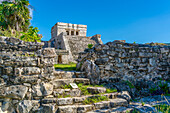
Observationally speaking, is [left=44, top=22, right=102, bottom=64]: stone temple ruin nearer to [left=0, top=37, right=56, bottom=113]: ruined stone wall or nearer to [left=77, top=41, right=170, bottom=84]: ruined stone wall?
[left=77, top=41, right=170, bottom=84]: ruined stone wall

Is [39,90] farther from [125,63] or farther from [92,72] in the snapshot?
[125,63]

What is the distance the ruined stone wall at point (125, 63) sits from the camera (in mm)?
5121

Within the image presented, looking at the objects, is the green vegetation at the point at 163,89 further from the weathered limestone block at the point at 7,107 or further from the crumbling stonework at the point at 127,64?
the weathered limestone block at the point at 7,107

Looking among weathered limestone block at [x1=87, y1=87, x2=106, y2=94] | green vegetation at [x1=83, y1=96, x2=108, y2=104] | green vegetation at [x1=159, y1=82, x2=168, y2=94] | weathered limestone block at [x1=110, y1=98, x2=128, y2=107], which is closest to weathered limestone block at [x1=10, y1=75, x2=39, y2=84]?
green vegetation at [x1=83, y1=96, x2=108, y2=104]

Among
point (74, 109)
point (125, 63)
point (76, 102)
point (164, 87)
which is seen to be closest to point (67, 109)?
point (74, 109)

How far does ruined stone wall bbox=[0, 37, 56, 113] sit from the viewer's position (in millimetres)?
3498

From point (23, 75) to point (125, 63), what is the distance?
4099 millimetres

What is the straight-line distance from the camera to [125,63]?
5488mm

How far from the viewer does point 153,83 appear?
5.50m

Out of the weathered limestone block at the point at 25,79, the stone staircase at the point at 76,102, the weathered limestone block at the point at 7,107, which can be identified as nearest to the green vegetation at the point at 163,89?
the stone staircase at the point at 76,102

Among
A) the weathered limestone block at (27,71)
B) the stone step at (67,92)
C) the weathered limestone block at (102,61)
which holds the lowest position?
the stone step at (67,92)

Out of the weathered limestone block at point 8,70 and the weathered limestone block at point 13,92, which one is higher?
the weathered limestone block at point 8,70

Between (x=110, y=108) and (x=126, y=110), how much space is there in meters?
0.46

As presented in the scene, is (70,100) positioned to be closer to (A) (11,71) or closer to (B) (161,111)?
(A) (11,71)
